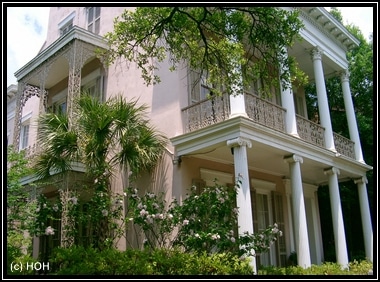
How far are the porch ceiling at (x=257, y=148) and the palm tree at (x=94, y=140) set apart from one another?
1.06 metres

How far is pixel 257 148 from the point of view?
11.5 metres

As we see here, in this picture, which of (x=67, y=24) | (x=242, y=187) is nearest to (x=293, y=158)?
(x=242, y=187)

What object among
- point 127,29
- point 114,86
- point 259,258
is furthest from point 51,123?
point 259,258

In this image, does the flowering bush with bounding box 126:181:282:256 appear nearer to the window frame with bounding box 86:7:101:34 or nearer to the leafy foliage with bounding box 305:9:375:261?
the window frame with bounding box 86:7:101:34

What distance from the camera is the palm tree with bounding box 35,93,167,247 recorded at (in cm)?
1066

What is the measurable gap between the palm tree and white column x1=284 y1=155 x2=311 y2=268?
4014 millimetres

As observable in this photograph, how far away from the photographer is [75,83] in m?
12.5

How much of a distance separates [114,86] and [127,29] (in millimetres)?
6511

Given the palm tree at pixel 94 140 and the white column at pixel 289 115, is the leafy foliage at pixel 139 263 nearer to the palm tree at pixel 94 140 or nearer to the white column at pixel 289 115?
the palm tree at pixel 94 140

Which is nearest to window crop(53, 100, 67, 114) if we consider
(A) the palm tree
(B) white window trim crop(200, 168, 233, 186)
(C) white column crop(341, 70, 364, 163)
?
(A) the palm tree

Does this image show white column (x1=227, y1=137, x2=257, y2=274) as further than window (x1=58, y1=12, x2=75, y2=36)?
No

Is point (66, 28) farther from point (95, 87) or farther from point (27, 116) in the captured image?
point (95, 87)
